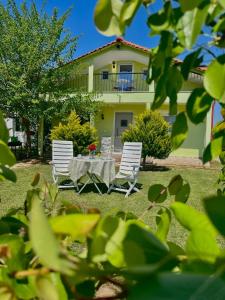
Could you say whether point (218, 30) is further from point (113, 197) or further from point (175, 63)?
point (113, 197)

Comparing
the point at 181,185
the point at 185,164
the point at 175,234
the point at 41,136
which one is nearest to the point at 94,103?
the point at 41,136

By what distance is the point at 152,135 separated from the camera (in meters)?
13.0

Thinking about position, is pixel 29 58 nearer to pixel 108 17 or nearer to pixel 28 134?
pixel 28 134

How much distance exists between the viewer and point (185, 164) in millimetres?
15312

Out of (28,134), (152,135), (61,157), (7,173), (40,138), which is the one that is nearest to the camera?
(7,173)

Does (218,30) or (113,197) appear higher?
(218,30)

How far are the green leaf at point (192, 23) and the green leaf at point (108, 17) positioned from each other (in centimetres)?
9

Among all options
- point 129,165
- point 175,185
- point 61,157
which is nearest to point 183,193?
point 175,185

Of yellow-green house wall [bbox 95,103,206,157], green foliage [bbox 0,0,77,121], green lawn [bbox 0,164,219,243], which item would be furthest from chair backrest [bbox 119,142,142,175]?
yellow-green house wall [bbox 95,103,206,157]

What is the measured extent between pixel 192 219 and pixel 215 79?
0.18 m

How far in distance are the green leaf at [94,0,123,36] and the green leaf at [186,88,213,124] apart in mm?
160

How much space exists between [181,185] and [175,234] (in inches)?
179

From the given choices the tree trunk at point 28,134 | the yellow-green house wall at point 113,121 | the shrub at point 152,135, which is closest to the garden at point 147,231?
the shrub at point 152,135

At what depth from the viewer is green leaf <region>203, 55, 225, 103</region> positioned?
0.42 m
